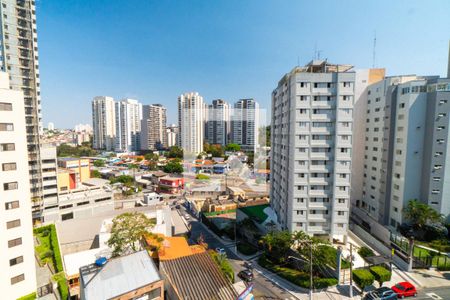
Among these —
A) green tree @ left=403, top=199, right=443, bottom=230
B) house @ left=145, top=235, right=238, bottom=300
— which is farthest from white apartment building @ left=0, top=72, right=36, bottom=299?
green tree @ left=403, top=199, right=443, bottom=230

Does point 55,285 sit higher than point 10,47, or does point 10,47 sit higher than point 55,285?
point 10,47

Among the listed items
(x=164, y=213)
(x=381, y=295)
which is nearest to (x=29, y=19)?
(x=164, y=213)

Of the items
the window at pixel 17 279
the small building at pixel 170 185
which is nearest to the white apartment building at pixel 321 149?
the window at pixel 17 279

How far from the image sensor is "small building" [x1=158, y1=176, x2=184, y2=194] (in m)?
57.3

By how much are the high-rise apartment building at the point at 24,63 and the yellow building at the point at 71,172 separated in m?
11.0

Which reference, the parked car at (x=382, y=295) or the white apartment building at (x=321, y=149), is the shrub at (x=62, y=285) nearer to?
the white apartment building at (x=321, y=149)

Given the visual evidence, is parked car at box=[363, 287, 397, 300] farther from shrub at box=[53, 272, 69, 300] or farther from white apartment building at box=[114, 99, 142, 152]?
white apartment building at box=[114, 99, 142, 152]

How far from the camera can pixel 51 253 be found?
74.7ft

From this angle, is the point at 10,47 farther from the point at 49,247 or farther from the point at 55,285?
the point at 55,285

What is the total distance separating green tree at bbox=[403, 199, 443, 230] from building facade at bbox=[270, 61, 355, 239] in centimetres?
746

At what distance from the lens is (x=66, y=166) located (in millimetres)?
47000

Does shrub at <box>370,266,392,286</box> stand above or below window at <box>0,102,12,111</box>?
below

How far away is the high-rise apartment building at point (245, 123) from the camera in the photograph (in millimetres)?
84500

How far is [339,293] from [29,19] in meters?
51.7
